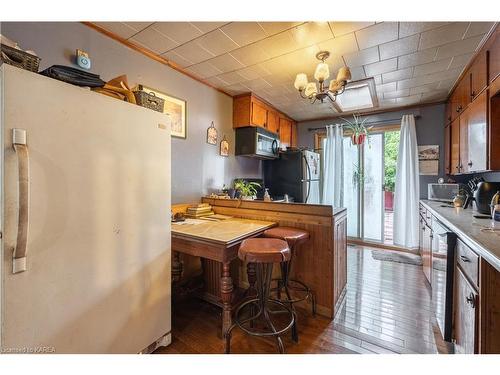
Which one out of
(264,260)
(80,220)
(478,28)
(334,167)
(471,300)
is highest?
(478,28)

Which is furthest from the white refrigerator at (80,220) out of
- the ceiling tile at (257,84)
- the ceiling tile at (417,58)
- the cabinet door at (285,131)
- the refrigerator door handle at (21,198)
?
the cabinet door at (285,131)

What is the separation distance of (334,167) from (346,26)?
9.37ft

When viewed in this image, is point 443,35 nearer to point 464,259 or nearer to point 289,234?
point 464,259

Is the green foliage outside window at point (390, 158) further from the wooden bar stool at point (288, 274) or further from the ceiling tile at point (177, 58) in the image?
the ceiling tile at point (177, 58)

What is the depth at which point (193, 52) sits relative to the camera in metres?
2.21

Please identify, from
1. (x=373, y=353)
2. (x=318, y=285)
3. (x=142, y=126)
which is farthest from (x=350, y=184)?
(x=142, y=126)

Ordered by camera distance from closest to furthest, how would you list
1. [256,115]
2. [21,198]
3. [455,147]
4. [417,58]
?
[21,198] < [417,58] < [455,147] < [256,115]

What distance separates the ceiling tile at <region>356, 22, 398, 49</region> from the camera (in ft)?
5.95

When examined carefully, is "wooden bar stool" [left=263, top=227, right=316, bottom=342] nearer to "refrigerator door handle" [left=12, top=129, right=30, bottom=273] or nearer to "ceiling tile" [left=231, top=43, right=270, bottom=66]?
"refrigerator door handle" [left=12, top=129, right=30, bottom=273]

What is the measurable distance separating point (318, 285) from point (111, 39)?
281 centimetres

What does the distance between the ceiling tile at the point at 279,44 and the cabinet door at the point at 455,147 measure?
2.32 m

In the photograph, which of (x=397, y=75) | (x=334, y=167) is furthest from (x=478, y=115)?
(x=334, y=167)
